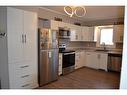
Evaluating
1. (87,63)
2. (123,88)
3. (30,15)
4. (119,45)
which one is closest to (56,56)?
(30,15)

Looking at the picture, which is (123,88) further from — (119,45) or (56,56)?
(119,45)

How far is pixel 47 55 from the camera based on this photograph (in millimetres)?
3385

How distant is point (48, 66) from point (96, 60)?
8.68 feet

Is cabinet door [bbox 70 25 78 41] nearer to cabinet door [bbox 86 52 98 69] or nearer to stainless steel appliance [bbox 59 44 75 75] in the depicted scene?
stainless steel appliance [bbox 59 44 75 75]

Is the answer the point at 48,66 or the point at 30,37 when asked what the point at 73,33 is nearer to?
the point at 48,66

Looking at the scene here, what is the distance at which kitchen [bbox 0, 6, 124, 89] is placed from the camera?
2.59m

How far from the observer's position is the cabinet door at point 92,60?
5285 millimetres

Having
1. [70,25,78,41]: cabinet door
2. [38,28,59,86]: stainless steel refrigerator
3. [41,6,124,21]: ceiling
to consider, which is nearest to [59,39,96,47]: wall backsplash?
[70,25,78,41]: cabinet door

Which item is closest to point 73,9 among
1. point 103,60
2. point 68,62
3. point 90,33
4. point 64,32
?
point 64,32

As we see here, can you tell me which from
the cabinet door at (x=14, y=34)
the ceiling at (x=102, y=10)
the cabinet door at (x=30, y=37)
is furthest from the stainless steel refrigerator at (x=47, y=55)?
the ceiling at (x=102, y=10)

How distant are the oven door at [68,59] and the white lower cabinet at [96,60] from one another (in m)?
1.09
